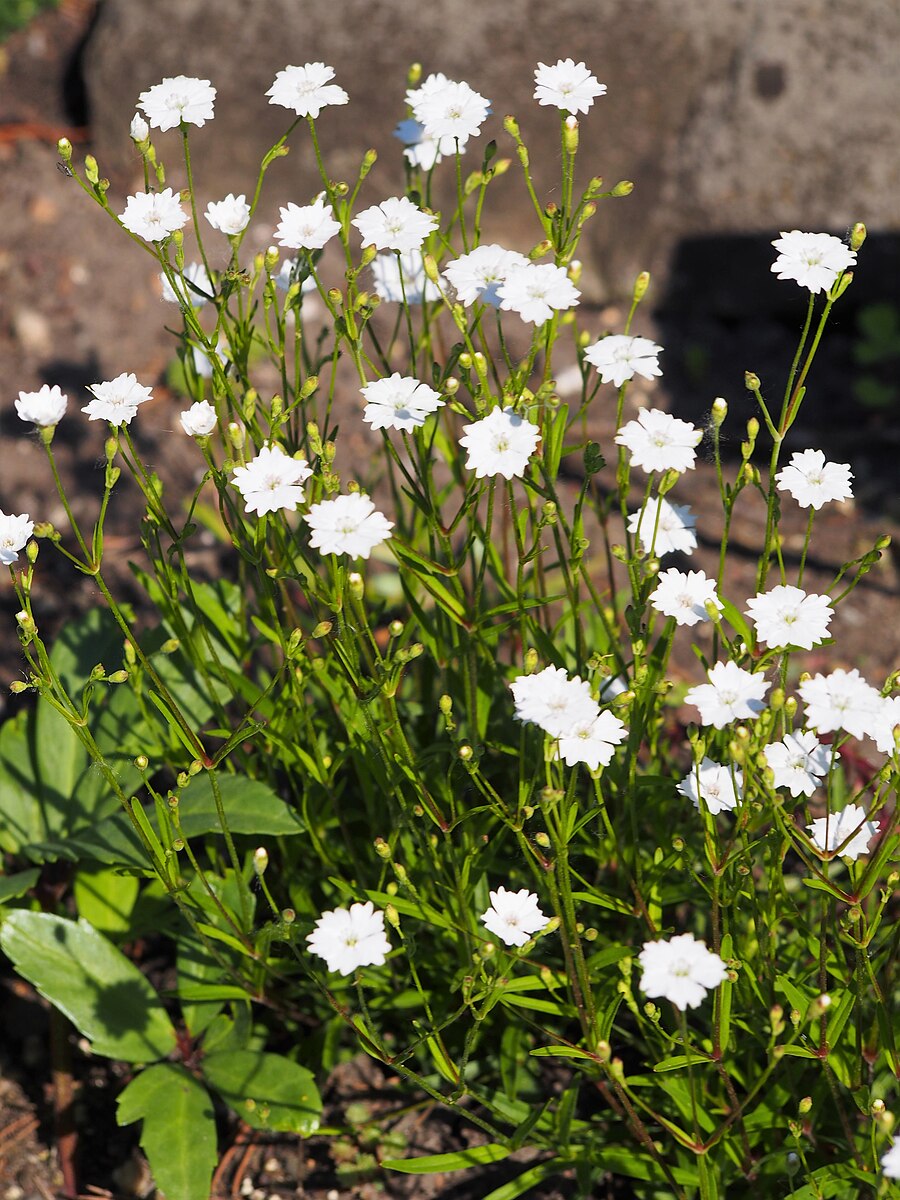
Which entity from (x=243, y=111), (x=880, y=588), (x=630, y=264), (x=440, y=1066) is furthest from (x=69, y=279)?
(x=440, y=1066)

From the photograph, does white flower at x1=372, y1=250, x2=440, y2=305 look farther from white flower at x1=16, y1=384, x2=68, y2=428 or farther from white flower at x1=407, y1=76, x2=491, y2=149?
white flower at x1=16, y1=384, x2=68, y2=428

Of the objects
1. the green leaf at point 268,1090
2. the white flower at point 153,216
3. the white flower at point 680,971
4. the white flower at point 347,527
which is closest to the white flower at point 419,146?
the white flower at point 153,216

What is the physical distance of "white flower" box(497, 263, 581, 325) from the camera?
149cm

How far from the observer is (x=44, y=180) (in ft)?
14.1

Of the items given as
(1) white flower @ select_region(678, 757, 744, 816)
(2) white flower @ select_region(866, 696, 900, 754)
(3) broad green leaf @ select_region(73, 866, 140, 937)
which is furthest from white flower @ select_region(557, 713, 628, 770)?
(3) broad green leaf @ select_region(73, 866, 140, 937)

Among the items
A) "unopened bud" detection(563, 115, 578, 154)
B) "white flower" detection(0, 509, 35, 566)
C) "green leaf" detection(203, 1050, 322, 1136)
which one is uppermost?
"unopened bud" detection(563, 115, 578, 154)

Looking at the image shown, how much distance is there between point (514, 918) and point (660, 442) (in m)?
0.61

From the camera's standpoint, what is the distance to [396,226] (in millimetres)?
1644

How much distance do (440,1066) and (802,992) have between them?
0.49m

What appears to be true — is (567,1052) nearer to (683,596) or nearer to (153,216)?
(683,596)

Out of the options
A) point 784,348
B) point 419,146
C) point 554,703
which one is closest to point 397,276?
point 419,146

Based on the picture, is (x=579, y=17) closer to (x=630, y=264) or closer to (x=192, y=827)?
(x=630, y=264)

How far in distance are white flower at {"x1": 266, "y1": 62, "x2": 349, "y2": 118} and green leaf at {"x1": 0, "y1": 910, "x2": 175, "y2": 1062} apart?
1.27 m

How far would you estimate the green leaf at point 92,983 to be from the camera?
6.30 feet
